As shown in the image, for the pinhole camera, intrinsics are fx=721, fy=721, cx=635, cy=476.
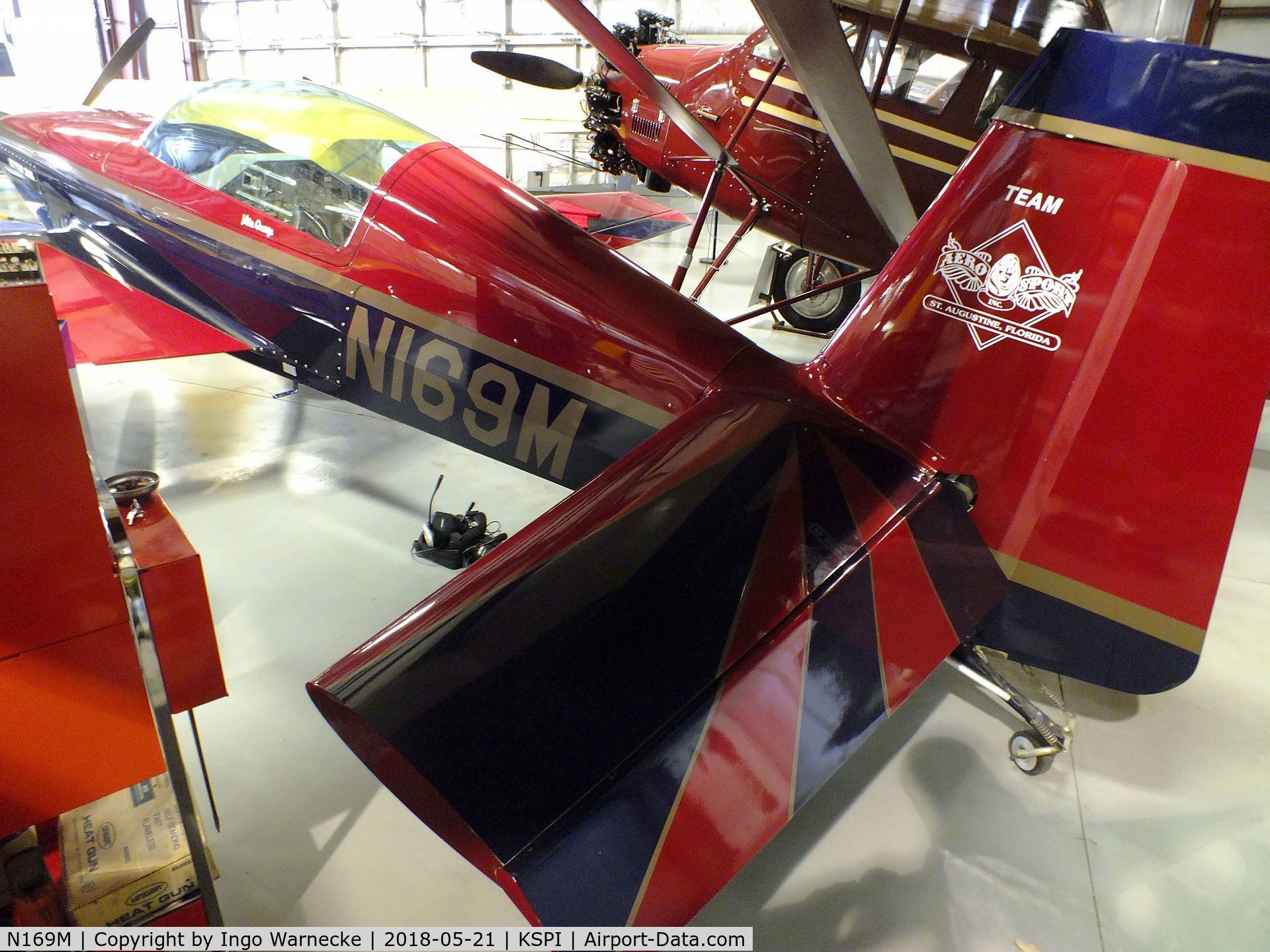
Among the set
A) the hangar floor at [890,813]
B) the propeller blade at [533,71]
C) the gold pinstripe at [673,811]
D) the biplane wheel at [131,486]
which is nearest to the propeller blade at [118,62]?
the propeller blade at [533,71]

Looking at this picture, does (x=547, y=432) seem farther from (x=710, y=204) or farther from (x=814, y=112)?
(x=814, y=112)

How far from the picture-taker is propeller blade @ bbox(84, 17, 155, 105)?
5.35 meters

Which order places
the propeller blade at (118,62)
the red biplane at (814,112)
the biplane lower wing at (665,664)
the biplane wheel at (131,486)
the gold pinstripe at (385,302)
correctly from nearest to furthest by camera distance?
the biplane lower wing at (665,664) < the biplane wheel at (131,486) < the gold pinstripe at (385,302) < the red biplane at (814,112) < the propeller blade at (118,62)

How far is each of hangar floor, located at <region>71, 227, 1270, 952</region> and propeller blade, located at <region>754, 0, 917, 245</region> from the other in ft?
5.77

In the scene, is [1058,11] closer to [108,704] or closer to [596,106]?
[596,106]

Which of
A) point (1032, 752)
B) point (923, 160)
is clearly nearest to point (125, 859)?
point (1032, 752)

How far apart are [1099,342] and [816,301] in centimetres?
578

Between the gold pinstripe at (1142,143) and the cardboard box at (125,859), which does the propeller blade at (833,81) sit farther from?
the cardboard box at (125,859)

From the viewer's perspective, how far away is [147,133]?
11.6ft

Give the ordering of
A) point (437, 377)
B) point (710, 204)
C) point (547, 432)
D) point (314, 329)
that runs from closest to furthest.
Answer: point (547, 432) → point (437, 377) → point (314, 329) → point (710, 204)

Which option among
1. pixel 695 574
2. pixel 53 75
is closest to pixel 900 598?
pixel 695 574

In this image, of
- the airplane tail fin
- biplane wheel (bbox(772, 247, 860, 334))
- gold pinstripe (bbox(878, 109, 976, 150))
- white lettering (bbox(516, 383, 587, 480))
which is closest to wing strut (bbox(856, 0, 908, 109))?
gold pinstripe (bbox(878, 109, 976, 150))

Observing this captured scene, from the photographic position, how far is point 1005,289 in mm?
1597

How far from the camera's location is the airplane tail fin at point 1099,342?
136 cm
